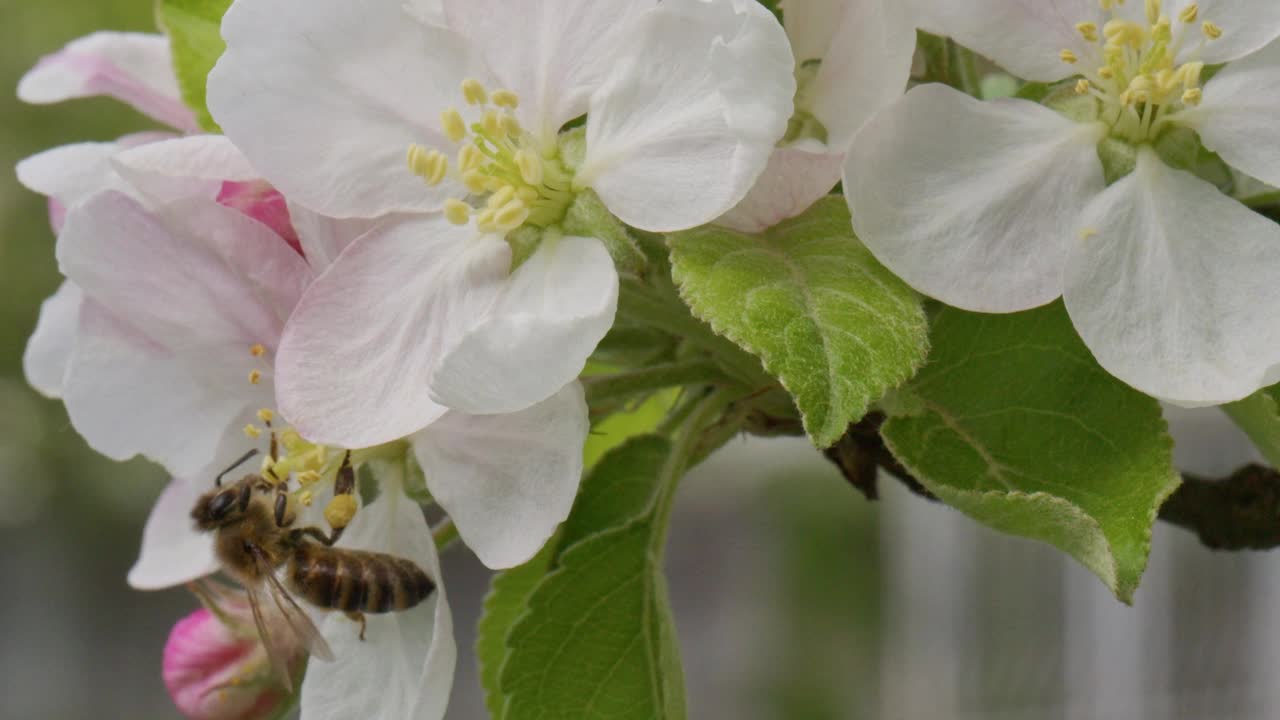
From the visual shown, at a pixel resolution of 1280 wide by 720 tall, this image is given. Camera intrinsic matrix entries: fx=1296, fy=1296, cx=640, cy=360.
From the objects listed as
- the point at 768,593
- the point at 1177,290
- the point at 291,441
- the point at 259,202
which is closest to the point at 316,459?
the point at 291,441

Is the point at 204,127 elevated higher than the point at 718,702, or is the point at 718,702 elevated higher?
the point at 204,127

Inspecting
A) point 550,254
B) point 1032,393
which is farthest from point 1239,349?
point 550,254

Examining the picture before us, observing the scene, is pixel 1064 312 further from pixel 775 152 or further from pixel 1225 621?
pixel 1225 621

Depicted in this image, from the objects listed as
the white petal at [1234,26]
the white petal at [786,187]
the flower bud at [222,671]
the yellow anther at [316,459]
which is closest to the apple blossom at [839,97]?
the white petal at [786,187]

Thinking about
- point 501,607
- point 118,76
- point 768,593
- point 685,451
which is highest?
point 118,76

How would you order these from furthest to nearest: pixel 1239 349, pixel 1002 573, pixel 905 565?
pixel 905 565 < pixel 1002 573 < pixel 1239 349

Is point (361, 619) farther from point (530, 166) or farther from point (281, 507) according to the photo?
point (530, 166)

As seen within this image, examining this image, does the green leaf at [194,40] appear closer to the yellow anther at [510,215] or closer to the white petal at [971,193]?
the yellow anther at [510,215]
